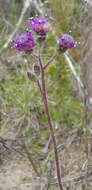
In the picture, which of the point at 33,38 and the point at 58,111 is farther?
the point at 58,111

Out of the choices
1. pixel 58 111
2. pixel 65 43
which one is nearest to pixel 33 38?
pixel 65 43

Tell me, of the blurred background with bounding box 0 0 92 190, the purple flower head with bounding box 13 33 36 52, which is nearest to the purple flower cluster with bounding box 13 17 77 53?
the purple flower head with bounding box 13 33 36 52

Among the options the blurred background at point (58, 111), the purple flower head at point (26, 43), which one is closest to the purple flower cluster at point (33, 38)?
the purple flower head at point (26, 43)

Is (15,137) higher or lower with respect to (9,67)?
lower

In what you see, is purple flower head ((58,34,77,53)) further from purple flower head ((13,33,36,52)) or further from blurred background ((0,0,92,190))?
blurred background ((0,0,92,190))

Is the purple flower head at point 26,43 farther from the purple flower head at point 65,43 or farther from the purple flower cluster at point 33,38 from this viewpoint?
the purple flower head at point 65,43

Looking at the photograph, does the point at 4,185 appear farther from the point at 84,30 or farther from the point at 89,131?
the point at 84,30

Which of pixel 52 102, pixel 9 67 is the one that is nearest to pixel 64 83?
pixel 52 102

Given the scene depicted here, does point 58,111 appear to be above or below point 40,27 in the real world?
below

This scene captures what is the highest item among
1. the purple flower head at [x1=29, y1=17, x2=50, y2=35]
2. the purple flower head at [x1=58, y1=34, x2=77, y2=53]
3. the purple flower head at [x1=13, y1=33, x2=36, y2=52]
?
the purple flower head at [x1=29, y1=17, x2=50, y2=35]

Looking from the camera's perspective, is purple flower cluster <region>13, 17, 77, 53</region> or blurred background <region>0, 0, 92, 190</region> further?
blurred background <region>0, 0, 92, 190</region>

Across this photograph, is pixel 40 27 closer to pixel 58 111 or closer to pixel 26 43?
pixel 26 43
